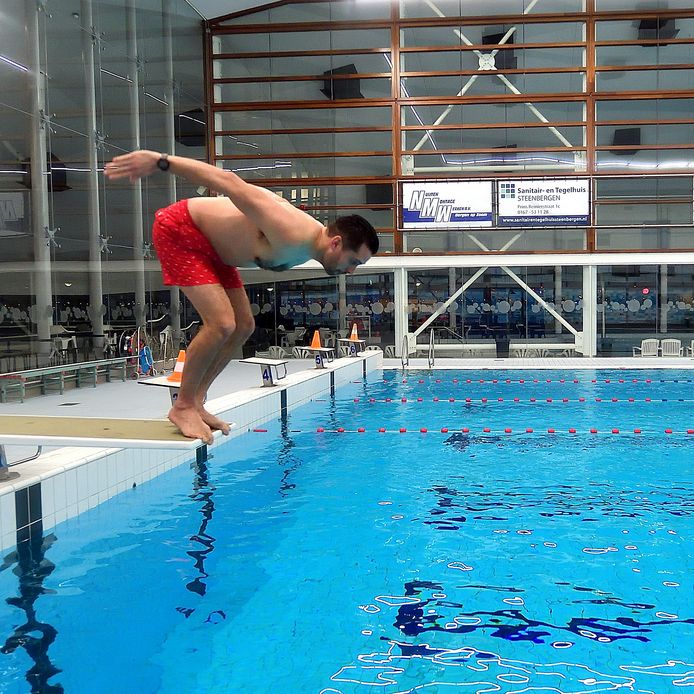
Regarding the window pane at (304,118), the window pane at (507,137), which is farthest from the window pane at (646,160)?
the window pane at (304,118)

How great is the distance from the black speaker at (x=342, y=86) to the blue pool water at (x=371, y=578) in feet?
47.4

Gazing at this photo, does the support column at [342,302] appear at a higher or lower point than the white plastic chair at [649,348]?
higher

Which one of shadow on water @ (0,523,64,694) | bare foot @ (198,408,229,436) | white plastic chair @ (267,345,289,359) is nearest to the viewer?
shadow on water @ (0,523,64,694)

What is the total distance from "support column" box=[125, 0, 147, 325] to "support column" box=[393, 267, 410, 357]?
7.49m

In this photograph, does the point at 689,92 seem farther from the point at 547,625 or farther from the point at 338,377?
the point at 547,625

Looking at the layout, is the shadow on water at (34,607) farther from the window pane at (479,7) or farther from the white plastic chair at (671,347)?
the window pane at (479,7)

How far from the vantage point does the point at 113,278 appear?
13930mm

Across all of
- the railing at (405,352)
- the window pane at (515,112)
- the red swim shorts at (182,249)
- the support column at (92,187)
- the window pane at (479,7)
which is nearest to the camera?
the red swim shorts at (182,249)

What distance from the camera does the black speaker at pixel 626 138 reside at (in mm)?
19969

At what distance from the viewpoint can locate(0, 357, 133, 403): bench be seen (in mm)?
10250

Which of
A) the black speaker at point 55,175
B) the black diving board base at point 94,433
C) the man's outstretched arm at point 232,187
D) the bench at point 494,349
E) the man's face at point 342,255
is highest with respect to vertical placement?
the black speaker at point 55,175

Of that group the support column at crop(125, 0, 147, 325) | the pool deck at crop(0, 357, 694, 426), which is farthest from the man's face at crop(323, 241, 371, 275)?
the support column at crop(125, 0, 147, 325)

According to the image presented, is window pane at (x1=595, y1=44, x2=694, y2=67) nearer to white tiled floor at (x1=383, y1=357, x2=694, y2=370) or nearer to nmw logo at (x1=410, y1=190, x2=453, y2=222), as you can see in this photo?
nmw logo at (x1=410, y1=190, x2=453, y2=222)

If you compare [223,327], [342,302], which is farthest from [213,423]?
[342,302]
